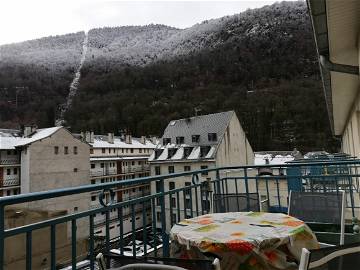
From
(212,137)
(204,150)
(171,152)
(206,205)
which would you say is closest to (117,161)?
(171,152)

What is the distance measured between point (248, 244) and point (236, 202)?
1969mm

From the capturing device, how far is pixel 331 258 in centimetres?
113

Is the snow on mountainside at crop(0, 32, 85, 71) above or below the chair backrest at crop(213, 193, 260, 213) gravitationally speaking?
above

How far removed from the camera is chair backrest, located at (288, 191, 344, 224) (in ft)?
9.42

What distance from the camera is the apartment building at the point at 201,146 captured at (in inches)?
1124

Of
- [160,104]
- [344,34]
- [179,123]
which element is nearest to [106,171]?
[179,123]

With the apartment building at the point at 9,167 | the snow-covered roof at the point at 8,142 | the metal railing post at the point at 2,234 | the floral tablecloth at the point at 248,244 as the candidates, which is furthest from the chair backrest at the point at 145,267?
the snow-covered roof at the point at 8,142

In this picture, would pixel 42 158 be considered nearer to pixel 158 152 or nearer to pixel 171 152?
pixel 158 152

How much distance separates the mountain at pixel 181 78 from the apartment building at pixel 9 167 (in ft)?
77.7

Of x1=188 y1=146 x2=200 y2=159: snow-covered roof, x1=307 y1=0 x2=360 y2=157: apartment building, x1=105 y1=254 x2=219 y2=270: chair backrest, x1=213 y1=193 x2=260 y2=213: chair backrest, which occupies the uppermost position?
x1=307 y1=0 x2=360 y2=157: apartment building

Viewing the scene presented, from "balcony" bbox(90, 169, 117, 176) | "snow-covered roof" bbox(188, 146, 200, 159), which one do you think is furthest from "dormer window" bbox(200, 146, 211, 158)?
"balcony" bbox(90, 169, 117, 176)

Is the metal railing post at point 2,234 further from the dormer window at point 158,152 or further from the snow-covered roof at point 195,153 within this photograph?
the dormer window at point 158,152

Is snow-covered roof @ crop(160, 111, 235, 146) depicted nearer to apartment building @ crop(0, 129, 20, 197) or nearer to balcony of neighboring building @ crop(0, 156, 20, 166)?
balcony of neighboring building @ crop(0, 156, 20, 166)

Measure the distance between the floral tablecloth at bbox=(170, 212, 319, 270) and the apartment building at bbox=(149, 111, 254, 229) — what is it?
25039mm
